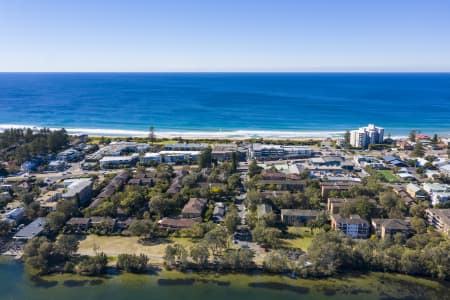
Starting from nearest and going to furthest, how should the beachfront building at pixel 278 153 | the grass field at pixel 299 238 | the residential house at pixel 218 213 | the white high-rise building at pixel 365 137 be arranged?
the grass field at pixel 299 238
the residential house at pixel 218 213
the beachfront building at pixel 278 153
the white high-rise building at pixel 365 137

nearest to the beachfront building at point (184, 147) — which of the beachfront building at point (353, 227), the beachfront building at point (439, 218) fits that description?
the beachfront building at point (353, 227)

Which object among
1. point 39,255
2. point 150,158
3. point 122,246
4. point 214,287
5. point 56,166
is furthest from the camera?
point 150,158

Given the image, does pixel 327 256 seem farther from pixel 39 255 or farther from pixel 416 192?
pixel 39 255

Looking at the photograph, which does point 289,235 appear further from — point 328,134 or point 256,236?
point 328,134

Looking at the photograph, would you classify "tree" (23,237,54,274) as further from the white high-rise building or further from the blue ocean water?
the white high-rise building

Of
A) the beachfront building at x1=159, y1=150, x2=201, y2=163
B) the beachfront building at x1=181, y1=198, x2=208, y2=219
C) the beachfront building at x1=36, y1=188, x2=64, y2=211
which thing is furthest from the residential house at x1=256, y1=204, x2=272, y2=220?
the beachfront building at x1=159, y1=150, x2=201, y2=163

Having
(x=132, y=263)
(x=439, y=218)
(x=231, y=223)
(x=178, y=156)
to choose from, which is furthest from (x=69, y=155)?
(x=439, y=218)

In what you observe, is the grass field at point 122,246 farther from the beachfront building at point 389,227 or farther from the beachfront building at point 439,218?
the beachfront building at point 439,218
